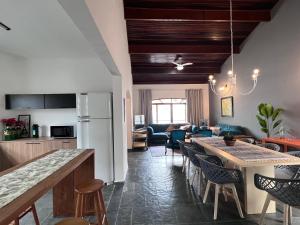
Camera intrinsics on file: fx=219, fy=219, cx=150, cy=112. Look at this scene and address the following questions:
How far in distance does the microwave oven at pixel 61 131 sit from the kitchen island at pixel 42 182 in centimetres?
223

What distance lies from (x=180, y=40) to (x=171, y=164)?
368 centimetres

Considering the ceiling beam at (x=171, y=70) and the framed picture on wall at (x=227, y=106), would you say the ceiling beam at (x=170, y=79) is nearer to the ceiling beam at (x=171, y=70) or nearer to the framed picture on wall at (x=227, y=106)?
the ceiling beam at (x=171, y=70)

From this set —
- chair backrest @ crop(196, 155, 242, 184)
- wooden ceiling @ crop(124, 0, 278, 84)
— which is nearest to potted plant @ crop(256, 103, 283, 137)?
wooden ceiling @ crop(124, 0, 278, 84)

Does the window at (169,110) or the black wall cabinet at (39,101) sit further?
the window at (169,110)

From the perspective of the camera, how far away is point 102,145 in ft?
14.1

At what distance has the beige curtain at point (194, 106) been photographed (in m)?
10.2

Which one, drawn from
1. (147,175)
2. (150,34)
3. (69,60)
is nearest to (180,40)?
(150,34)

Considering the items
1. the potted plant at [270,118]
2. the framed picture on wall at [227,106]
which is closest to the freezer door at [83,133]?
the potted plant at [270,118]

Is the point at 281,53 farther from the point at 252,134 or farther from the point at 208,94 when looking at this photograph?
the point at 208,94

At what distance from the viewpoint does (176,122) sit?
10477mm

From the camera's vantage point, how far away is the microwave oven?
5082 mm

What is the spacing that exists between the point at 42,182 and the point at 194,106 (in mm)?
9085

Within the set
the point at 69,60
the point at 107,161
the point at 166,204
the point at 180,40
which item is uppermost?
the point at 180,40

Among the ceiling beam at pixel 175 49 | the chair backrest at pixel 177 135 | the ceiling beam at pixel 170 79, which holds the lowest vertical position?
the chair backrest at pixel 177 135
